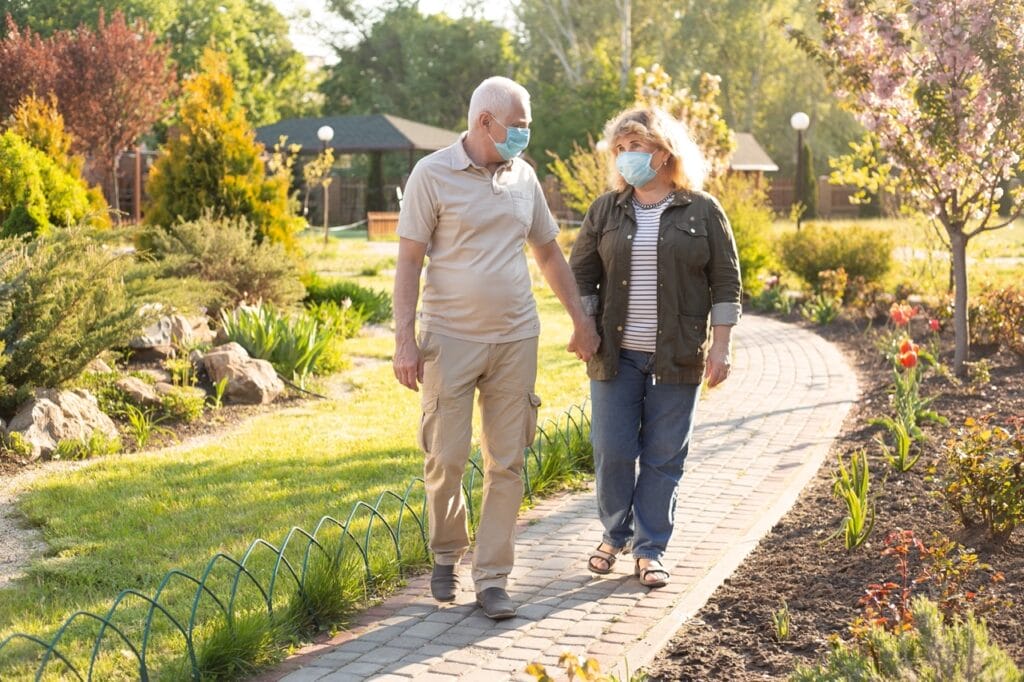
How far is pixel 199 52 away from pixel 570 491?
41.1 m

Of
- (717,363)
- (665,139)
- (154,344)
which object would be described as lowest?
(154,344)

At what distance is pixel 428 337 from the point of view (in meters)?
4.51

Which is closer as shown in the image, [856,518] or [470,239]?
[470,239]

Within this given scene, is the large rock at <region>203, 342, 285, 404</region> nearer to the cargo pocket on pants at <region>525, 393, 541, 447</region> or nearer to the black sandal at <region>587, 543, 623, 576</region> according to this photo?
the black sandal at <region>587, 543, 623, 576</region>

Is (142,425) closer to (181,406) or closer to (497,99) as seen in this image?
(181,406)

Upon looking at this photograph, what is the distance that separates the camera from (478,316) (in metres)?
4.44

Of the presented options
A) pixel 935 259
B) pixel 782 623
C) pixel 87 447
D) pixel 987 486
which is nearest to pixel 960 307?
pixel 935 259

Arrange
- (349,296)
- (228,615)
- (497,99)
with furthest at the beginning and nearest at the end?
(349,296)
(497,99)
(228,615)

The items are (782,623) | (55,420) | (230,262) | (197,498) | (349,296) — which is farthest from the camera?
(349,296)

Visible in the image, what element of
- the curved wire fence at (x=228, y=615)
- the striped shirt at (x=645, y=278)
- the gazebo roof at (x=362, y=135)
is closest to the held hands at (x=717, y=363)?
the striped shirt at (x=645, y=278)

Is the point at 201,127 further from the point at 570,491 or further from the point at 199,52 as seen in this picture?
the point at 199,52

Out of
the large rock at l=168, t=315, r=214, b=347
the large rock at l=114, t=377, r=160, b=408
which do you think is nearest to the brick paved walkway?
the large rock at l=114, t=377, r=160, b=408

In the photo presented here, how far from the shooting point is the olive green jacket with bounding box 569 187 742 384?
15.8 feet

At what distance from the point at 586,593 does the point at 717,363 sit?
1.05m
